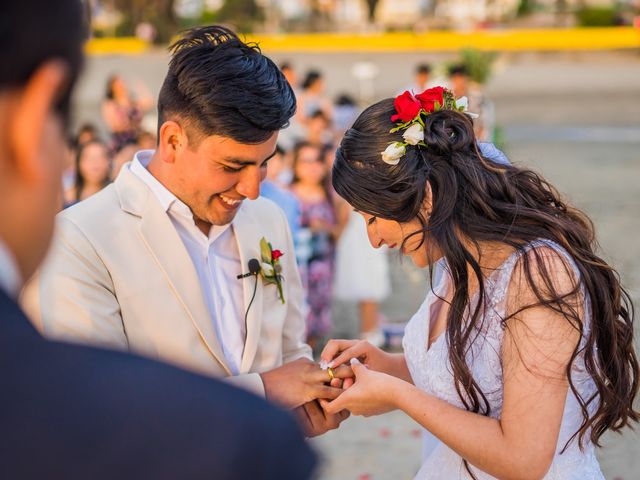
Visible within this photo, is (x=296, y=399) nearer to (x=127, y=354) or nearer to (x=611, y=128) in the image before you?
(x=127, y=354)

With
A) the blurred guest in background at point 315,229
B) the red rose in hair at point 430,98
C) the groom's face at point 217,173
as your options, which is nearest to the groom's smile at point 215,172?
the groom's face at point 217,173

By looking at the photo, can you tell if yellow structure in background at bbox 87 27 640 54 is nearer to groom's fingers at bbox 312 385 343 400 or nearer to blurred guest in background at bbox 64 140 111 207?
blurred guest in background at bbox 64 140 111 207

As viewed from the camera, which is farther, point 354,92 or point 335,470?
point 354,92

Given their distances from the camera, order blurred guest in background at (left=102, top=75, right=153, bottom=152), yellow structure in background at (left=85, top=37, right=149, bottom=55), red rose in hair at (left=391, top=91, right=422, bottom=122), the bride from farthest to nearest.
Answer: yellow structure in background at (left=85, top=37, right=149, bottom=55), blurred guest in background at (left=102, top=75, right=153, bottom=152), red rose in hair at (left=391, top=91, right=422, bottom=122), the bride

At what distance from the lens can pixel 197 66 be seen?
2.70 meters

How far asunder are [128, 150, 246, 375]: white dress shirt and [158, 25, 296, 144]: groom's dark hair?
0.23 m

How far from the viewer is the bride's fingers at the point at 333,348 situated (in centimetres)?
295

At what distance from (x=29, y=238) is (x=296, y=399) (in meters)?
2.00

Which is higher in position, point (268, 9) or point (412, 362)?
point (412, 362)

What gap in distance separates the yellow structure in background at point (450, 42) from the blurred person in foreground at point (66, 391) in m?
35.0

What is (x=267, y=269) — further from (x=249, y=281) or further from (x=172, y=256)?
(x=172, y=256)

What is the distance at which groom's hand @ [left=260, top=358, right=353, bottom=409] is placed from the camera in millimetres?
2744

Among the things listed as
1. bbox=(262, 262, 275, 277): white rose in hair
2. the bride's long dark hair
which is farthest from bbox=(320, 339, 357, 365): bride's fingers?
the bride's long dark hair

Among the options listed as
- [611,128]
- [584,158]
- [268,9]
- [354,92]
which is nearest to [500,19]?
[268,9]
